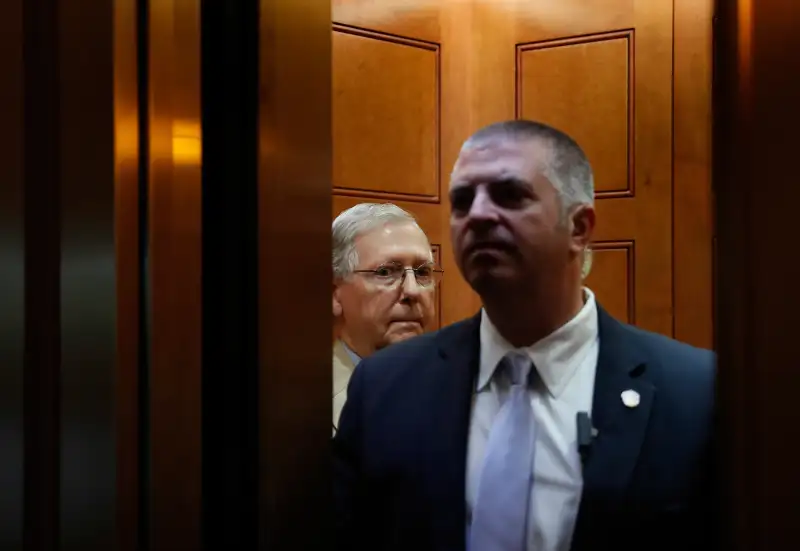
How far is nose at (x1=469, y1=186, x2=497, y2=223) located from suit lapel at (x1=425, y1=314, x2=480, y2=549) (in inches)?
3.5

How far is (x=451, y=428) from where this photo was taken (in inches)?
27.1

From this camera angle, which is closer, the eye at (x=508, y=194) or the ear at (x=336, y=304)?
the eye at (x=508, y=194)

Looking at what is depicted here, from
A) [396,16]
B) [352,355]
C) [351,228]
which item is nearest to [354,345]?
[352,355]

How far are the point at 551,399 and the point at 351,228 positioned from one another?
288 millimetres

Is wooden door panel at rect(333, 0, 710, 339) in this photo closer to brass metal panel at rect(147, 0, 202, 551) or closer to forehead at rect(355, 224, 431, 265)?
forehead at rect(355, 224, 431, 265)

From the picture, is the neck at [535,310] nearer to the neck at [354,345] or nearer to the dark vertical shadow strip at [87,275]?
the neck at [354,345]

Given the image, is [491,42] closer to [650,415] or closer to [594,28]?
[594,28]

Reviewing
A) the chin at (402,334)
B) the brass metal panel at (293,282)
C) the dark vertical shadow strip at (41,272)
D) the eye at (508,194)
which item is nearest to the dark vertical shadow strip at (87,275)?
the dark vertical shadow strip at (41,272)

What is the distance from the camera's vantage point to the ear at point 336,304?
821 millimetres

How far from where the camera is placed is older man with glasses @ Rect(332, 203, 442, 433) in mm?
777

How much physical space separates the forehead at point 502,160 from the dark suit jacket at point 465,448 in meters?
0.12

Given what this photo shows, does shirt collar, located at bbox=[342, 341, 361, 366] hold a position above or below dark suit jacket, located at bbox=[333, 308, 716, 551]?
above

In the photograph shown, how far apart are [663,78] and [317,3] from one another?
0.33 metres

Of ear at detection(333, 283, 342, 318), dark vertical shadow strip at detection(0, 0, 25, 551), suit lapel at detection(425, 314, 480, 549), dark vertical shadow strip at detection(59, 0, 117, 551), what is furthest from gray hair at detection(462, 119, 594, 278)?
dark vertical shadow strip at detection(0, 0, 25, 551)
